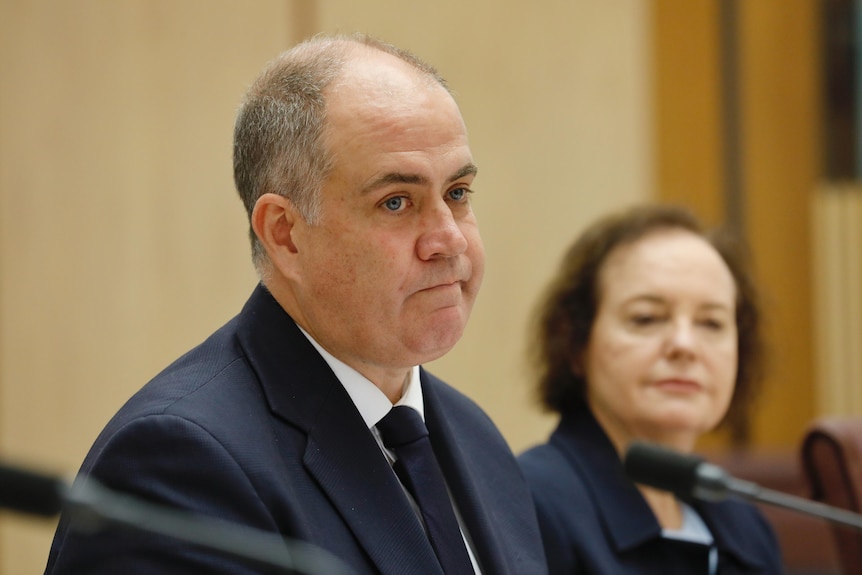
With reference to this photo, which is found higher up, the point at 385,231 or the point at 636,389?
the point at 385,231

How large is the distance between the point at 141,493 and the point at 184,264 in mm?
2710

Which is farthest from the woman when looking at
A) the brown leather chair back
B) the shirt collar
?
the shirt collar

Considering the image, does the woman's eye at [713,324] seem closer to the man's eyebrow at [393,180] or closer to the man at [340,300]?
the man at [340,300]

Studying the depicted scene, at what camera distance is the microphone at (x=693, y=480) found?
4.29 feet

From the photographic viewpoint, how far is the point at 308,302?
1.59 m

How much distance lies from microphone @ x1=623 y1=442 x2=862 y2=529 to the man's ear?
550 mm

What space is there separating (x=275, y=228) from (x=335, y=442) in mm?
312

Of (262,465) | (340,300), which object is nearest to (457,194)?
(340,300)

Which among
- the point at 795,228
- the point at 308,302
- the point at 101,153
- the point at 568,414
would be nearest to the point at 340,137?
the point at 308,302

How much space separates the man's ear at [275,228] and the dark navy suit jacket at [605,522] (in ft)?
2.78

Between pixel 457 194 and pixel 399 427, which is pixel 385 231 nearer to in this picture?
pixel 457 194

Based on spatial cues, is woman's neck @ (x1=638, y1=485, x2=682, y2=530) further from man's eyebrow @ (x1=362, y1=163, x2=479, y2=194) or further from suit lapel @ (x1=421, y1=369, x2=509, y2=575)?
man's eyebrow @ (x1=362, y1=163, x2=479, y2=194)

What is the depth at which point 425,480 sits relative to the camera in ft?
5.34

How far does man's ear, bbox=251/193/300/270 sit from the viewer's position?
1.58 metres
